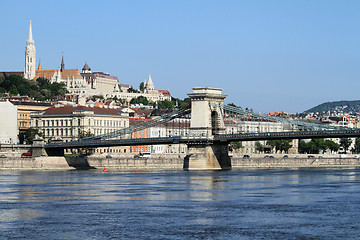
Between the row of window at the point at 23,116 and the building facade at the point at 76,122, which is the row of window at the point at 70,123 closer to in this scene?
the building facade at the point at 76,122

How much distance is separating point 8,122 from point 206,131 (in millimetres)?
47072

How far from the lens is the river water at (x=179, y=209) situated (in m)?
30.3

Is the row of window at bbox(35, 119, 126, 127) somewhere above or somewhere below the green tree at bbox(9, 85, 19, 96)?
below

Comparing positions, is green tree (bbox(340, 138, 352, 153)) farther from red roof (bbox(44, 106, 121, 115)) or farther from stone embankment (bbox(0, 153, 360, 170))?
stone embankment (bbox(0, 153, 360, 170))

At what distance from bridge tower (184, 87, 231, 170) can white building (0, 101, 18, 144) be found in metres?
42.6

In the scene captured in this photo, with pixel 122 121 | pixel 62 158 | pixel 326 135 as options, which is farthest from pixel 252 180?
pixel 122 121

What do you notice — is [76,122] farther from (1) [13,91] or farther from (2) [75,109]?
(1) [13,91]

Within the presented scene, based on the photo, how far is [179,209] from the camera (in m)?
36.9

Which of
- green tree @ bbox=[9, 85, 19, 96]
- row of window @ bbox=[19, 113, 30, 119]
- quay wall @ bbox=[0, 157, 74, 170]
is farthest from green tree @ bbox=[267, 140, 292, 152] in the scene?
green tree @ bbox=[9, 85, 19, 96]

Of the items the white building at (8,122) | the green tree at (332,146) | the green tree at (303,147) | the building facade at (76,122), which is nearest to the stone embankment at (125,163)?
the building facade at (76,122)

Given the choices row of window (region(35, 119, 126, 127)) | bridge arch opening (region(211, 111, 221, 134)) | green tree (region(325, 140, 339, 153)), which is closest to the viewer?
bridge arch opening (region(211, 111, 221, 134))

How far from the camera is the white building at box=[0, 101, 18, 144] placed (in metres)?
108

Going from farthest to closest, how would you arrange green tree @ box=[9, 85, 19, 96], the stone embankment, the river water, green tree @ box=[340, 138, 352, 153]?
green tree @ box=[9, 85, 19, 96], green tree @ box=[340, 138, 352, 153], the stone embankment, the river water

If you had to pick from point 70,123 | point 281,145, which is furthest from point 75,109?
point 281,145
